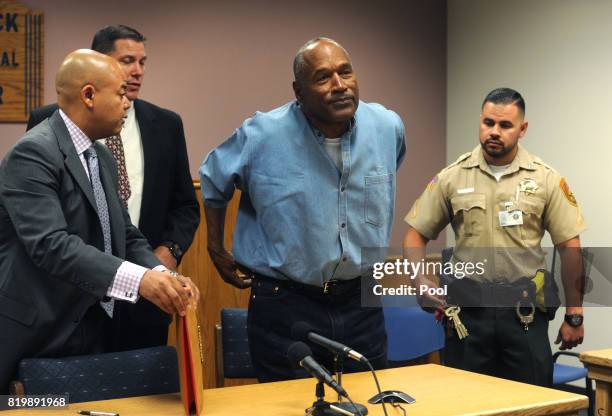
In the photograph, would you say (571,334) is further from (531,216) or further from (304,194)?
(304,194)

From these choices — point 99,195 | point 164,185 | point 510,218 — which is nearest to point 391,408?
point 99,195

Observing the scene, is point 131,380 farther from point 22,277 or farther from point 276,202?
point 276,202

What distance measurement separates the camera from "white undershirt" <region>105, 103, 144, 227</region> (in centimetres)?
359

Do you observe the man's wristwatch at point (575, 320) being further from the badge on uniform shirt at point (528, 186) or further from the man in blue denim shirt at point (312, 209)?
the man in blue denim shirt at point (312, 209)

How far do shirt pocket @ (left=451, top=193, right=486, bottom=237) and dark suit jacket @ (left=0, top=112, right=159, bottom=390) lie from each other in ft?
6.56

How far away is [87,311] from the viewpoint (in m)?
2.79

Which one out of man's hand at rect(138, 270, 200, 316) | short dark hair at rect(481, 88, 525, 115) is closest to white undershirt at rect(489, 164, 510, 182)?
short dark hair at rect(481, 88, 525, 115)

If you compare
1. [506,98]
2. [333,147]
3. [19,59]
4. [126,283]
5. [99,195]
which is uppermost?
[19,59]

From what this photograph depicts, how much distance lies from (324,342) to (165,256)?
123 centimetres

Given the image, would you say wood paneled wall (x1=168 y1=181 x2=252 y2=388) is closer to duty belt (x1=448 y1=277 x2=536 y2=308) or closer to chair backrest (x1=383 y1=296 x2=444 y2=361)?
chair backrest (x1=383 y1=296 x2=444 y2=361)

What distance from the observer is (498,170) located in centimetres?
431

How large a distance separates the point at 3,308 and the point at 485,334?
2330 millimetres

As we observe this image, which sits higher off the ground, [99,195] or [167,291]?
[99,195]

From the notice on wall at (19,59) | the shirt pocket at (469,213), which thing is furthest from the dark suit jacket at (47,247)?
the notice on wall at (19,59)
